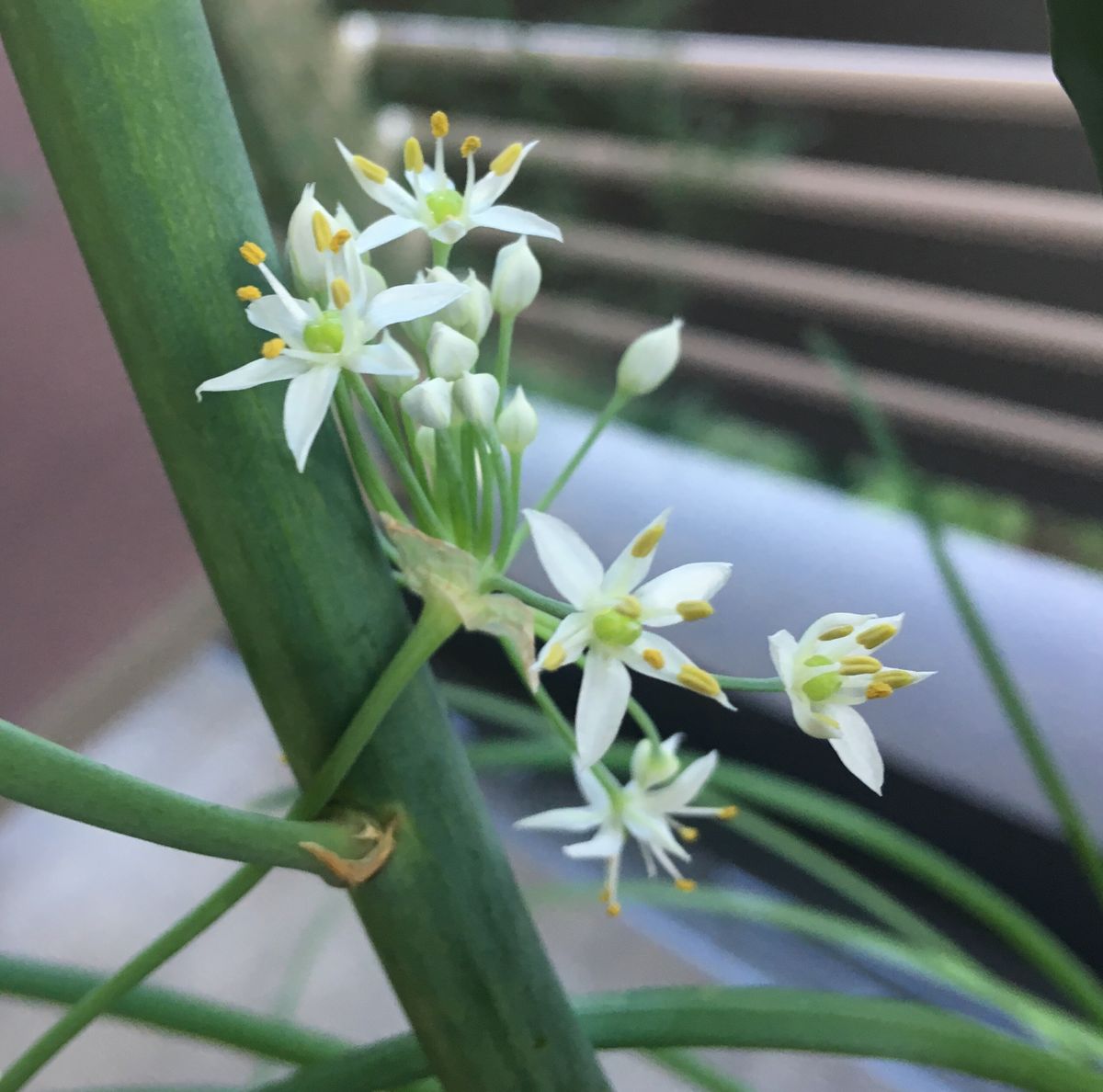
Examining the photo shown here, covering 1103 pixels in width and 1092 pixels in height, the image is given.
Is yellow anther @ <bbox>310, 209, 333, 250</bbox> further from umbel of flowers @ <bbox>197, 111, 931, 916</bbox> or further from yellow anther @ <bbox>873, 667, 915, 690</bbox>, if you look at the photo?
yellow anther @ <bbox>873, 667, 915, 690</bbox>

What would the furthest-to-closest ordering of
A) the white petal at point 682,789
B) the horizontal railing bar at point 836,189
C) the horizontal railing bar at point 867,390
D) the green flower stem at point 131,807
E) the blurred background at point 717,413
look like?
the horizontal railing bar at point 867,390, the horizontal railing bar at point 836,189, the blurred background at point 717,413, the white petal at point 682,789, the green flower stem at point 131,807

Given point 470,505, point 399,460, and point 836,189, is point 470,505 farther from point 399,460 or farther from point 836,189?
point 836,189

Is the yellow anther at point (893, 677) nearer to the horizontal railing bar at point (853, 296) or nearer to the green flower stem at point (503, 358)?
the green flower stem at point (503, 358)

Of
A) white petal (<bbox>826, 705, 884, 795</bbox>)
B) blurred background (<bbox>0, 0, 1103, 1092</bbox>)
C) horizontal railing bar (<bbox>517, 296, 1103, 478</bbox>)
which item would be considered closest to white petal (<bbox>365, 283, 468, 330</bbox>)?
white petal (<bbox>826, 705, 884, 795</bbox>)

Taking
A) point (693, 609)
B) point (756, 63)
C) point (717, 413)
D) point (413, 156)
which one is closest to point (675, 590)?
point (693, 609)

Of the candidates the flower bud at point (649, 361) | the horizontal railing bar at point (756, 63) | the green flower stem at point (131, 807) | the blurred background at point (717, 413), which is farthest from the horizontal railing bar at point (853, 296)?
the green flower stem at point (131, 807)

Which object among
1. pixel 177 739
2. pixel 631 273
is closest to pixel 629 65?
pixel 631 273

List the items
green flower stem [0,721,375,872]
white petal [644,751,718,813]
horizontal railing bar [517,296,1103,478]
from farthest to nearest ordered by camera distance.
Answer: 1. horizontal railing bar [517,296,1103,478]
2. white petal [644,751,718,813]
3. green flower stem [0,721,375,872]
